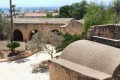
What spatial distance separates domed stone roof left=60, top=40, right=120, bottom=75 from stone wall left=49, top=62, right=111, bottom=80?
2.84ft

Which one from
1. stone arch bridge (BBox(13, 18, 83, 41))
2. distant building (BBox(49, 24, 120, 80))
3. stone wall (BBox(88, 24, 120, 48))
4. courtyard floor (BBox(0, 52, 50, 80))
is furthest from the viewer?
stone arch bridge (BBox(13, 18, 83, 41))

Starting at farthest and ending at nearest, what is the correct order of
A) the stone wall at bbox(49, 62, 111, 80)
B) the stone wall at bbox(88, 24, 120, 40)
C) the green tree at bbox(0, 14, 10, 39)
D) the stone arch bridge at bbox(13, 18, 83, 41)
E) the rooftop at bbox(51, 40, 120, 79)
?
the stone arch bridge at bbox(13, 18, 83, 41) → the green tree at bbox(0, 14, 10, 39) → the stone wall at bbox(88, 24, 120, 40) → the stone wall at bbox(49, 62, 111, 80) → the rooftop at bbox(51, 40, 120, 79)

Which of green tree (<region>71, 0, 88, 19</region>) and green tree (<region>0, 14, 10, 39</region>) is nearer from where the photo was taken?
green tree (<region>0, 14, 10, 39</region>)

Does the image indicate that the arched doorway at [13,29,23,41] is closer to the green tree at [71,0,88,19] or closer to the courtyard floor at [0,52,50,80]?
the courtyard floor at [0,52,50,80]

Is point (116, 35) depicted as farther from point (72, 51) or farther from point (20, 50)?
point (20, 50)

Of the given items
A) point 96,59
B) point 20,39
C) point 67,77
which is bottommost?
point 20,39

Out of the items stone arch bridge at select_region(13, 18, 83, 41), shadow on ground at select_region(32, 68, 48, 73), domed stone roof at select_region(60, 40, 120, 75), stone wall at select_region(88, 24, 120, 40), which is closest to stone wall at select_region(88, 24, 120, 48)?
stone wall at select_region(88, 24, 120, 40)

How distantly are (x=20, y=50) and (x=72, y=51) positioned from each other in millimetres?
16905

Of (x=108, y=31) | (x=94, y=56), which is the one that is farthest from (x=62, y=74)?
(x=108, y=31)

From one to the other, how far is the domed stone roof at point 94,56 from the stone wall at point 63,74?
865mm

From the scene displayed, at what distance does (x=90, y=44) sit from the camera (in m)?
13.9

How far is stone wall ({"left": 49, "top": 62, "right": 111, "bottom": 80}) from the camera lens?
11.8m

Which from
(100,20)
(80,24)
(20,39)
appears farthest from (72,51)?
(20,39)

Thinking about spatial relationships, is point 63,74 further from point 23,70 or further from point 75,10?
point 75,10
